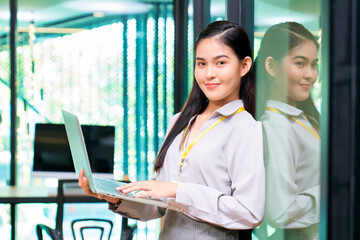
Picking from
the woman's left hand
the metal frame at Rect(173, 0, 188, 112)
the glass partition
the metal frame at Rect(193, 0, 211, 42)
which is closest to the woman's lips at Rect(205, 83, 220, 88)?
the woman's left hand

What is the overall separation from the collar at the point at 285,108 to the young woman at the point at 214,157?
6 centimetres

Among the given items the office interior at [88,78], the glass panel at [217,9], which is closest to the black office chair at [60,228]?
the office interior at [88,78]

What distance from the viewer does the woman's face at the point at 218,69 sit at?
139 cm

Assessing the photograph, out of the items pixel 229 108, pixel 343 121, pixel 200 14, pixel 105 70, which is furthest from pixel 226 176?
pixel 105 70

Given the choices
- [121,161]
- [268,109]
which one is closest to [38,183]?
[121,161]

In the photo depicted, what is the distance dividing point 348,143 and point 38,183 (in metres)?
3.70

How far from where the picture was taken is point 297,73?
3.85 feet

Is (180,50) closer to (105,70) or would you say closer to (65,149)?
(105,70)

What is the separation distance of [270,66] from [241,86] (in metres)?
0.09

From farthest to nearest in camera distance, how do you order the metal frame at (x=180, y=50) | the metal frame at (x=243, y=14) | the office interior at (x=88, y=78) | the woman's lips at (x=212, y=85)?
the office interior at (x=88, y=78)
the metal frame at (x=180, y=50)
the metal frame at (x=243, y=14)
the woman's lips at (x=212, y=85)

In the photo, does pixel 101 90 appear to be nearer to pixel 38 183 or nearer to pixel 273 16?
pixel 38 183

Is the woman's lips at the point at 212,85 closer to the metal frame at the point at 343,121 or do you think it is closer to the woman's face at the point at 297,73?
the woman's face at the point at 297,73

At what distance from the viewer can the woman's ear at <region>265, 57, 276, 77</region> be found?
142 centimetres

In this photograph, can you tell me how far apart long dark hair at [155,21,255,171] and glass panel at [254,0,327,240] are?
58mm
